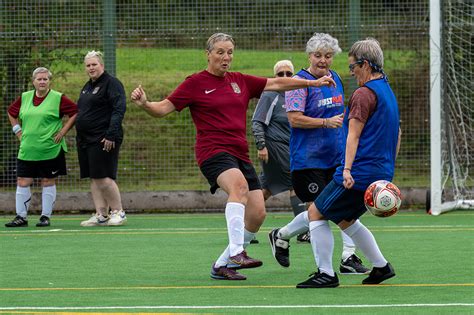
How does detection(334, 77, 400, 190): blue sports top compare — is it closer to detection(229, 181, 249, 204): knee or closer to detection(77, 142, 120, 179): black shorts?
detection(229, 181, 249, 204): knee

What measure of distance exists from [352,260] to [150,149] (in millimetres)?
7728

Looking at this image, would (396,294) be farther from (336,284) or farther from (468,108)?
(468,108)

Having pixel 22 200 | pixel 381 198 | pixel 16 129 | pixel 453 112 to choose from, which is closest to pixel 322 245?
pixel 381 198

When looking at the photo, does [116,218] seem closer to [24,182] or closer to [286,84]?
[24,182]

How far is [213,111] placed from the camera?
8.71m

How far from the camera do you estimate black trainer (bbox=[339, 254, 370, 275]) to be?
29.4ft

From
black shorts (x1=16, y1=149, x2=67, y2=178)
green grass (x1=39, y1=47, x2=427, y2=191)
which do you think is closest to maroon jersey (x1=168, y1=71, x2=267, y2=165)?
black shorts (x1=16, y1=149, x2=67, y2=178)

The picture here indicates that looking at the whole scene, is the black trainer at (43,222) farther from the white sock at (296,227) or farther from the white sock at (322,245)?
the white sock at (322,245)

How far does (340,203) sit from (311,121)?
151 cm

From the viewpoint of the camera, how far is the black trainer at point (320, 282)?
798 cm

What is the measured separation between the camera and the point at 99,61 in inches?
533

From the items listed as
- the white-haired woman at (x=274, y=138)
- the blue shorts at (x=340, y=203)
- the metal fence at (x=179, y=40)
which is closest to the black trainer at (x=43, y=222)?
the metal fence at (x=179, y=40)

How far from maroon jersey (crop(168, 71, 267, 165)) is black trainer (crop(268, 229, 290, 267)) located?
28.1 inches

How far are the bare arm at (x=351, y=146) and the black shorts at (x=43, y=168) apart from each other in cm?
665
